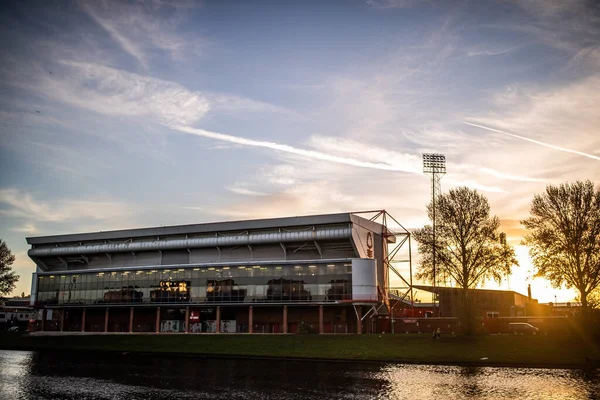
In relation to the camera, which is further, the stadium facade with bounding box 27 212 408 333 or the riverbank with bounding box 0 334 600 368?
the stadium facade with bounding box 27 212 408 333

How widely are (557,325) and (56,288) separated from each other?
283 ft

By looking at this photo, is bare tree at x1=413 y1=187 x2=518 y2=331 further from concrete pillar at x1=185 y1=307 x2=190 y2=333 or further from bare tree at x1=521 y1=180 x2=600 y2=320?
concrete pillar at x1=185 y1=307 x2=190 y2=333

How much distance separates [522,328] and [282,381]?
4838cm

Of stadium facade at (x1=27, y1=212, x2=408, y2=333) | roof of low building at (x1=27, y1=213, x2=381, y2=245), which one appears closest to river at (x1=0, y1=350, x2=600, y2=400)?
stadium facade at (x1=27, y1=212, x2=408, y2=333)

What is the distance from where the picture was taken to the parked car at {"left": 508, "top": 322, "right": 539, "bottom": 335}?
232ft

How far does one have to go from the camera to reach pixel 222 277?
8500 cm

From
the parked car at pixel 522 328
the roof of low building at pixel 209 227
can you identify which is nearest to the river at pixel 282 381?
the parked car at pixel 522 328

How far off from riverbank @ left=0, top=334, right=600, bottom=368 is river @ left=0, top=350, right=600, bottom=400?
13.6ft

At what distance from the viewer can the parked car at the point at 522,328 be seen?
232ft

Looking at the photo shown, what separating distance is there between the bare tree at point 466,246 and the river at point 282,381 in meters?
19.6

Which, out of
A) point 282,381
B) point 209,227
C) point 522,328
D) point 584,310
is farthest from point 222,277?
point 584,310

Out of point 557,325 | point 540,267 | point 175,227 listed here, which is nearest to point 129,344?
point 175,227

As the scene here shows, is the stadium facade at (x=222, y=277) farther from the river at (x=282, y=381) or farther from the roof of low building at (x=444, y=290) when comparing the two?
the river at (x=282, y=381)

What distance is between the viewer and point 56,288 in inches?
3942
